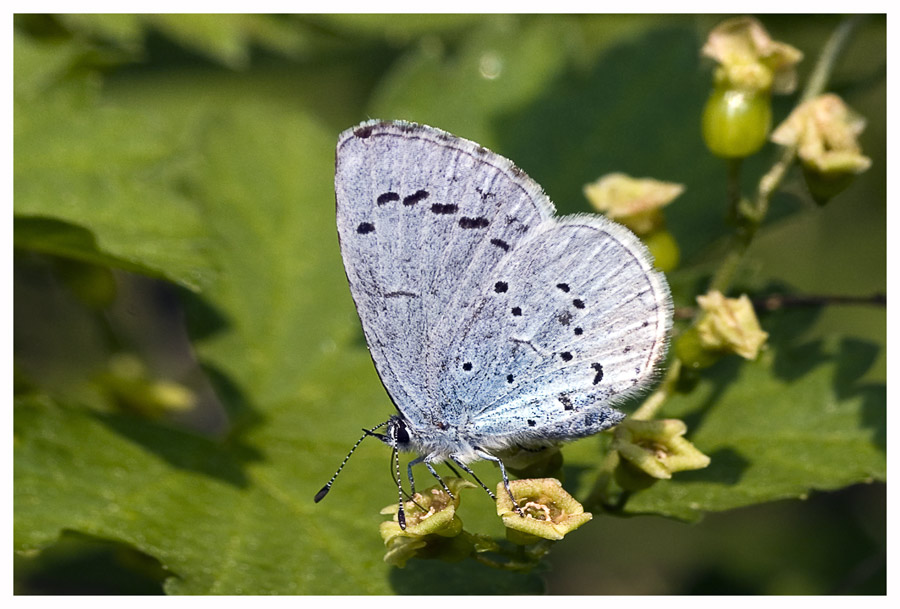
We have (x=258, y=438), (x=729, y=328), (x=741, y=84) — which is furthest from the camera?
(x=258, y=438)

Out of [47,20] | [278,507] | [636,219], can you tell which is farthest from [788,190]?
[47,20]

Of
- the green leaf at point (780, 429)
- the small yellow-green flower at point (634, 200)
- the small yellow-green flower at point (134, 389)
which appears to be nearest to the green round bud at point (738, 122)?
the small yellow-green flower at point (634, 200)

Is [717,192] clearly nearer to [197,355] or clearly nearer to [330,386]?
[330,386]

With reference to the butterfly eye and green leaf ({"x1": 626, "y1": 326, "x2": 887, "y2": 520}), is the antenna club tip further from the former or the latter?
green leaf ({"x1": 626, "y1": 326, "x2": 887, "y2": 520})

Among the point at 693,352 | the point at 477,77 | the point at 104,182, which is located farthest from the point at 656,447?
the point at 104,182

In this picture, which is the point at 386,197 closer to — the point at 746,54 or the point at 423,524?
the point at 423,524
